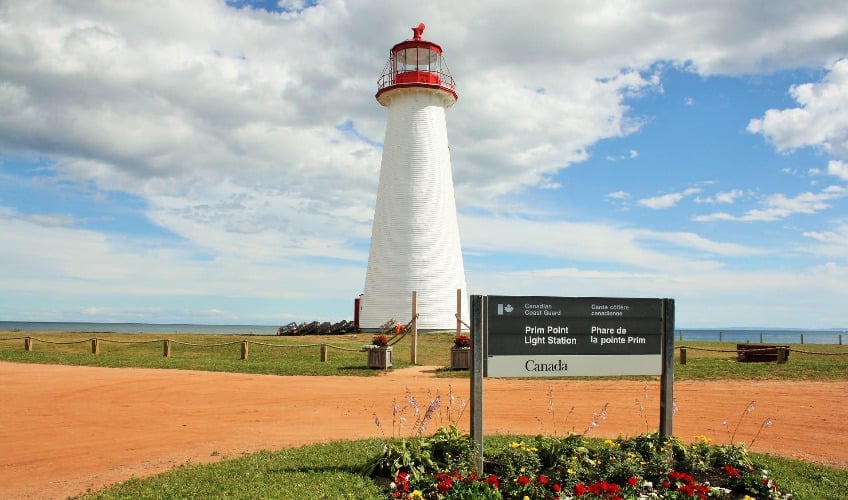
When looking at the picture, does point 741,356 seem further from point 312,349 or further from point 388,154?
point 388,154

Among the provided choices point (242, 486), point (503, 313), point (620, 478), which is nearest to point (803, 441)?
point (620, 478)

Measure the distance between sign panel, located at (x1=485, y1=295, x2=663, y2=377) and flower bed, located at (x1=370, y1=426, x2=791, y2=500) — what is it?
2.99 ft

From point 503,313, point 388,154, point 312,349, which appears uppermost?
point 388,154

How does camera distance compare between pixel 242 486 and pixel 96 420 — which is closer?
pixel 242 486

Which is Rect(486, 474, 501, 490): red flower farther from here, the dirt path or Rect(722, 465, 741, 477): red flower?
the dirt path

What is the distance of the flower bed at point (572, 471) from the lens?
6770mm

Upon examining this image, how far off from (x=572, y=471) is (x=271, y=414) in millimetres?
7451

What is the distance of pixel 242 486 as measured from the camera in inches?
293

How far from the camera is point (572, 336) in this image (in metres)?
8.11

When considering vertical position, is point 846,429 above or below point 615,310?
below

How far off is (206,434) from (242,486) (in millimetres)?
3973

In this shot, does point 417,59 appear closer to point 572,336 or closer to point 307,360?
point 307,360

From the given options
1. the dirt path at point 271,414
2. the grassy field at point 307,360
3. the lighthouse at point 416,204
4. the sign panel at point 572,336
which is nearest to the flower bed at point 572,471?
the sign panel at point 572,336

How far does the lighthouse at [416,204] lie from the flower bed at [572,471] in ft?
82.5
